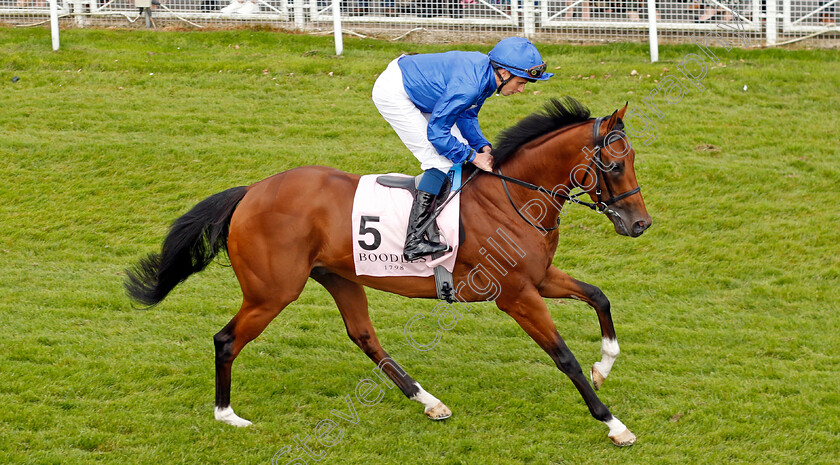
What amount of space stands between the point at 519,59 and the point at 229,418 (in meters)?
2.59

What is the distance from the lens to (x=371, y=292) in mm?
7016

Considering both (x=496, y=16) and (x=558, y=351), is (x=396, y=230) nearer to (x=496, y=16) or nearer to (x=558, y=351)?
(x=558, y=351)

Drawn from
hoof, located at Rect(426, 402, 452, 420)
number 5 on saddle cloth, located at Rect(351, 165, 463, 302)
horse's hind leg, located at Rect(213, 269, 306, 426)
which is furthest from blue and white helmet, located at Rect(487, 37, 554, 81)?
hoof, located at Rect(426, 402, 452, 420)

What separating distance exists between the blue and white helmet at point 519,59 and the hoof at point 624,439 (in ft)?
6.48

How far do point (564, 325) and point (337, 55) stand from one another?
641 centimetres

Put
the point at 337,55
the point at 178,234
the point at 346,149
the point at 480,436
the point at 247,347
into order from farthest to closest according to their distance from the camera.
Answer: the point at 337,55 < the point at 346,149 < the point at 247,347 < the point at 178,234 < the point at 480,436

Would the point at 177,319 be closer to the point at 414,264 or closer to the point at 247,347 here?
the point at 247,347

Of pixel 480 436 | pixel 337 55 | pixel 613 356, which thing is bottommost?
pixel 480 436

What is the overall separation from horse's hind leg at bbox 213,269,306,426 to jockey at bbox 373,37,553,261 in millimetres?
716

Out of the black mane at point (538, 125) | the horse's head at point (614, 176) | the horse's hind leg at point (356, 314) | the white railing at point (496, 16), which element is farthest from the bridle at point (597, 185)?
the white railing at point (496, 16)

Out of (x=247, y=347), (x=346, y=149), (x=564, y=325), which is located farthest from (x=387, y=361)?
(x=346, y=149)

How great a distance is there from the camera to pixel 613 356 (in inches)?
198

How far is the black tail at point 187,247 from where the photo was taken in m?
5.17

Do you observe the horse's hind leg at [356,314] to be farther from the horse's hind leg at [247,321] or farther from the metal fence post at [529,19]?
the metal fence post at [529,19]
